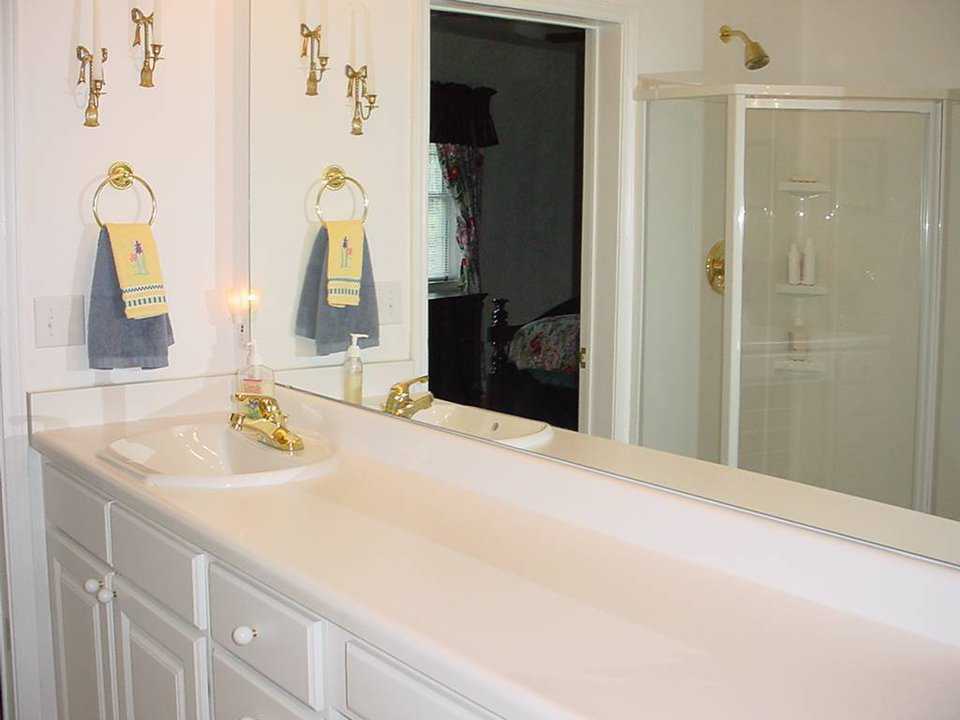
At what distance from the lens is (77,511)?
91.8 inches

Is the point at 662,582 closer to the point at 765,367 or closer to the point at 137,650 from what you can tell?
the point at 765,367

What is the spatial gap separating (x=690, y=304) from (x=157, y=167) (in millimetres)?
1626

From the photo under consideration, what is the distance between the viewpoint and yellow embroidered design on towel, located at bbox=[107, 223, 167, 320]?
100 inches

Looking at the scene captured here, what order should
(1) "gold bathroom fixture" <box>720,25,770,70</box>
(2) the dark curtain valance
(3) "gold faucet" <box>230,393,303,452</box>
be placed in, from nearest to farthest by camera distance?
(1) "gold bathroom fixture" <box>720,25,770,70</box> < (2) the dark curtain valance < (3) "gold faucet" <box>230,393,303,452</box>

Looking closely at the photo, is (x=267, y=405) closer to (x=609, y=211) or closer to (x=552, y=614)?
A: (x=609, y=211)

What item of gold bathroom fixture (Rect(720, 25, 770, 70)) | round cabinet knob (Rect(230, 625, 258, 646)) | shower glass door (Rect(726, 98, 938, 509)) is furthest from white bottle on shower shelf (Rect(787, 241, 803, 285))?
round cabinet knob (Rect(230, 625, 258, 646))

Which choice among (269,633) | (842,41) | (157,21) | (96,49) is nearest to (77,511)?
(269,633)

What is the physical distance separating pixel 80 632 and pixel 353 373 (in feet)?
2.71

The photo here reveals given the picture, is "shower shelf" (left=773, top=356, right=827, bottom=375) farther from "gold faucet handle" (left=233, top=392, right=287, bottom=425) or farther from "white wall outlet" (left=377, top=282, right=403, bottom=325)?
"gold faucet handle" (left=233, top=392, right=287, bottom=425)

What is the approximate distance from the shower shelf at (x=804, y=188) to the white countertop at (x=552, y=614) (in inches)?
20.0

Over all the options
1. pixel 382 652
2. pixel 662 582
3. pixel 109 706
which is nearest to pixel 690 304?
pixel 662 582

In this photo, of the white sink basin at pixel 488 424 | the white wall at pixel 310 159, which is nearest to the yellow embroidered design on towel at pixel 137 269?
the white wall at pixel 310 159

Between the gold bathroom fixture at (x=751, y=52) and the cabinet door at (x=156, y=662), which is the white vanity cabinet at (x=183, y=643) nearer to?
the cabinet door at (x=156, y=662)

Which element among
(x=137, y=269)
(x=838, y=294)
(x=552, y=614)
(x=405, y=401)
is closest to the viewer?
(x=838, y=294)
